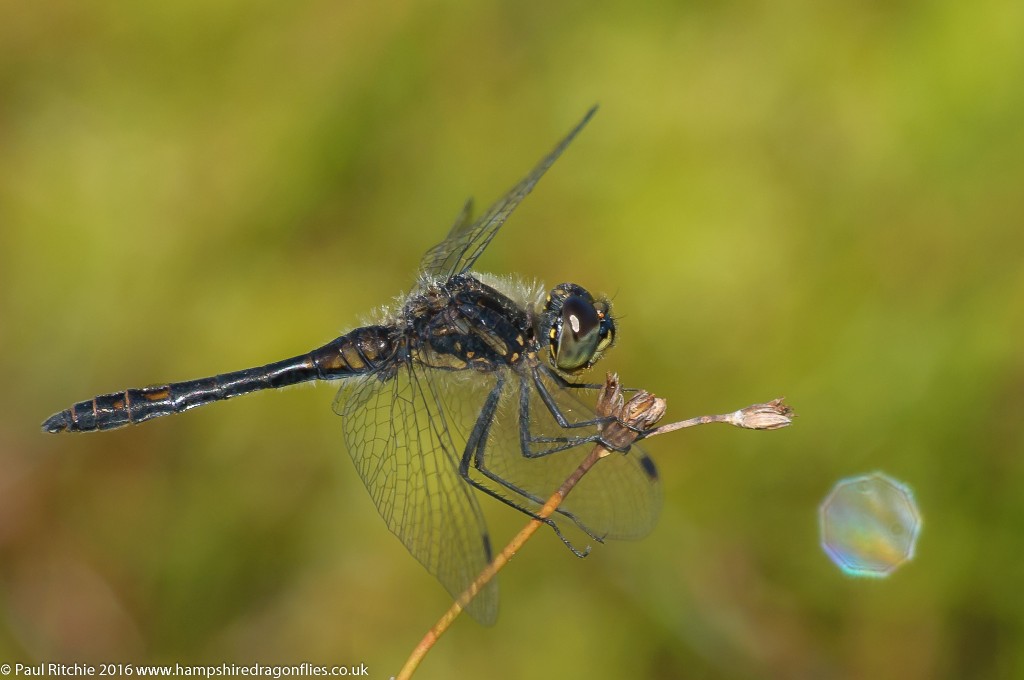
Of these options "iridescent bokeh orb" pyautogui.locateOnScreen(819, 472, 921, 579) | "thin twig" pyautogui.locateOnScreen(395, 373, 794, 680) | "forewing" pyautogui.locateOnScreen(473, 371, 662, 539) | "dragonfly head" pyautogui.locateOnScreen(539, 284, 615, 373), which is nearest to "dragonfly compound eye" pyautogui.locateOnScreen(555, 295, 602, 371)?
"dragonfly head" pyautogui.locateOnScreen(539, 284, 615, 373)

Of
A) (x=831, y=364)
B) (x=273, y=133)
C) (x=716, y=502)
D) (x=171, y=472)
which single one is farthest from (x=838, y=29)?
(x=171, y=472)

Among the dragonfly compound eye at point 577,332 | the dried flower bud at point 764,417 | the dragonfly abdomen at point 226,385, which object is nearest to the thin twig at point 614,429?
the dried flower bud at point 764,417

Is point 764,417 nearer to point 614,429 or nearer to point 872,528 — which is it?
point 614,429

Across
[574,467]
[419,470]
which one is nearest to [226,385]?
[419,470]

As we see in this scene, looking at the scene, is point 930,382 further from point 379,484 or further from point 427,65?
point 427,65

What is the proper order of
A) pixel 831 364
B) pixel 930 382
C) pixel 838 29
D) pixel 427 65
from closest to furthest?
pixel 930 382, pixel 831 364, pixel 838 29, pixel 427 65

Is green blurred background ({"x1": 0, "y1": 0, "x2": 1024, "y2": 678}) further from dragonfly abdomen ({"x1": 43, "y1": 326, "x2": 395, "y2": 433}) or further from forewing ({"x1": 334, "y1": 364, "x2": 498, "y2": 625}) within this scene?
forewing ({"x1": 334, "y1": 364, "x2": 498, "y2": 625})
